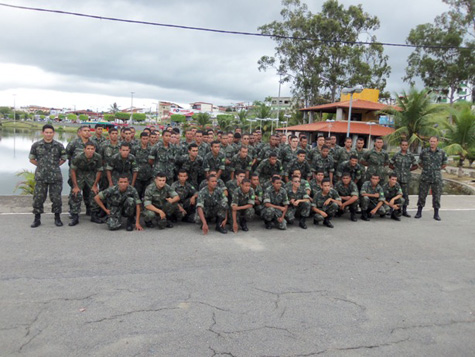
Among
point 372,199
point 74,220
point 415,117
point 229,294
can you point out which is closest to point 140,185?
point 74,220

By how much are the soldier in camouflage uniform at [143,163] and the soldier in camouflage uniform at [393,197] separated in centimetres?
448

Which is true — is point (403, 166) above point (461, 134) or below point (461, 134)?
below

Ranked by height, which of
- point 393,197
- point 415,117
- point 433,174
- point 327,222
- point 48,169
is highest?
point 415,117

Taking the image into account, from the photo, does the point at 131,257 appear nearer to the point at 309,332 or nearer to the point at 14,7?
the point at 309,332

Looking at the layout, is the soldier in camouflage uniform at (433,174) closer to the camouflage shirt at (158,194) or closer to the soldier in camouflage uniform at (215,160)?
the soldier in camouflage uniform at (215,160)

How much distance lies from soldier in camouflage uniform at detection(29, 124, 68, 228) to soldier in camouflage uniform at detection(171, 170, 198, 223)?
181cm

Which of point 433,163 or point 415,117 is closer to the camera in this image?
point 433,163

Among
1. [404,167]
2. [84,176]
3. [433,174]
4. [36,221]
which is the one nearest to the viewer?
[36,221]

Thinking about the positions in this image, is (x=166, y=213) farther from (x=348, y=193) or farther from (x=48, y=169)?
(x=348, y=193)

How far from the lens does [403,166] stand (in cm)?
750

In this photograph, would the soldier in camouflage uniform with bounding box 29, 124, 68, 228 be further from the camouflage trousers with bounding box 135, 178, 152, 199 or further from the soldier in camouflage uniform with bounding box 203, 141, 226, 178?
the soldier in camouflage uniform with bounding box 203, 141, 226, 178

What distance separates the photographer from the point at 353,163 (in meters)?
7.44

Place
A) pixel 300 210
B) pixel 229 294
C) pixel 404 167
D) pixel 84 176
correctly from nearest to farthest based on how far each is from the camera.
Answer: pixel 229 294
pixel 84 176
pixel 300 210
pixel 404 167

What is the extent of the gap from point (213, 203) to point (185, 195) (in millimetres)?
641
